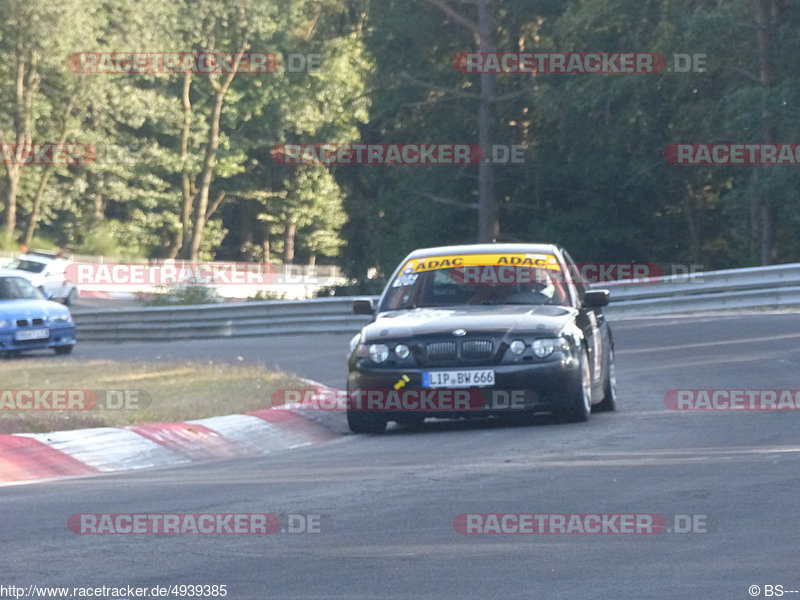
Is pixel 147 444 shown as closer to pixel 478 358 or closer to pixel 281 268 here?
pixel 478 358

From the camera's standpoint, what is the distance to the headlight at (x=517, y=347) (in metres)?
10.5

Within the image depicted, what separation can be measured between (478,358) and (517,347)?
30 cm

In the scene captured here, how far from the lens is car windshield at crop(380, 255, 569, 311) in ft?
37.8

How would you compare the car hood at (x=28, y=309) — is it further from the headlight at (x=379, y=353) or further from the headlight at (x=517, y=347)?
the headlight at (x=517, y=347)

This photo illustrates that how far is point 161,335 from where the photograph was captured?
87.8 feet

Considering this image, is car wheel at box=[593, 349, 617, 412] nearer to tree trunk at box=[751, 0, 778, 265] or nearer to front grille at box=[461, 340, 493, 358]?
front grille at box=[461, 340, 493, 358]

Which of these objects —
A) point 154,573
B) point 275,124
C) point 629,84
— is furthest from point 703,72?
point 275,124

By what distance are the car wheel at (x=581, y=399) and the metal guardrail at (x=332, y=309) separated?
11.2 meters

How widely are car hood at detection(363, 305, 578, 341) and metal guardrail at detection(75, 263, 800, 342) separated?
36.1ft

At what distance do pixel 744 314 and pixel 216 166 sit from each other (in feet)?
180

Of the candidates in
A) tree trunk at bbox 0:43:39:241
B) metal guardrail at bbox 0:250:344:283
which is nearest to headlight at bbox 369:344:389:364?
metal guardrail at bbox 0:250:344:283

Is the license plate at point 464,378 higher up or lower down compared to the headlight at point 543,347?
lower down

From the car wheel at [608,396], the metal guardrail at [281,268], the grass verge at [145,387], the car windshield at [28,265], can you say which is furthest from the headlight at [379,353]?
the metal guardrail at [281,268]

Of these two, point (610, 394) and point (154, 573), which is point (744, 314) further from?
point (154, 573)
